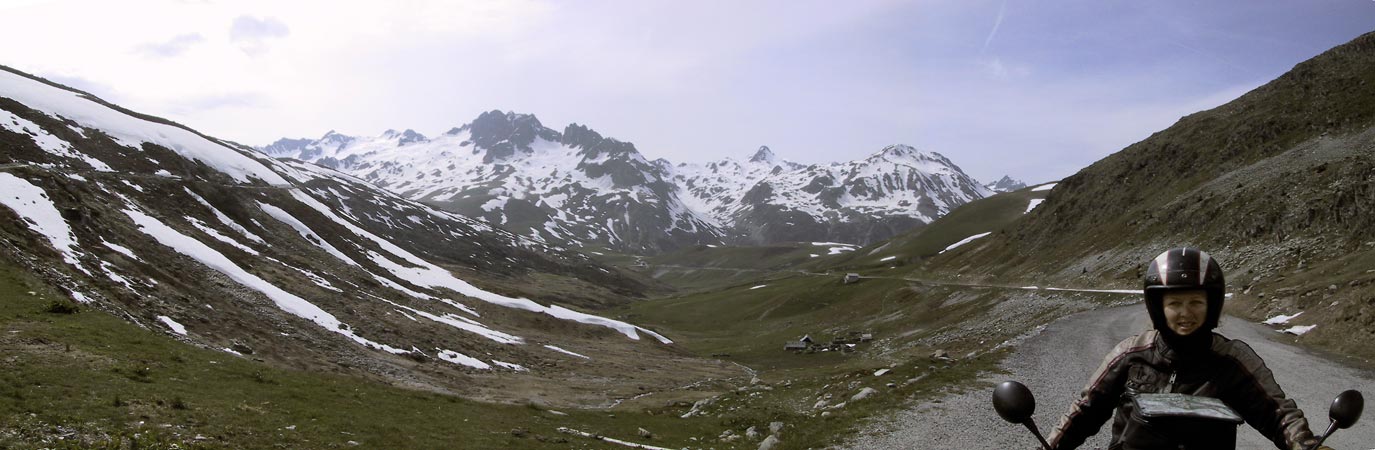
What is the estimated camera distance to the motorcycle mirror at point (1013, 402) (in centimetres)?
554

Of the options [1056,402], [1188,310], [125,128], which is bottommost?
[1056,402]

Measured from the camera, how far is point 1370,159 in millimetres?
54781

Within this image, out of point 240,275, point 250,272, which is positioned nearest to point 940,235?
point 250,272

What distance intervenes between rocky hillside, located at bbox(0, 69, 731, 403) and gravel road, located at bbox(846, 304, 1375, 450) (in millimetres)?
26643

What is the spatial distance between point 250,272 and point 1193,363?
64323 millimetres

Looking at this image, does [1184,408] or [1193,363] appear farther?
[1193,363]

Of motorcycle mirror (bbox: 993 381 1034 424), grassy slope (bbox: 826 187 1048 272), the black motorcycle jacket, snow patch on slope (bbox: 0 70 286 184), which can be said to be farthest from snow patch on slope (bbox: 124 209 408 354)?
grassy slope (bbox: 826 187 1048 272)

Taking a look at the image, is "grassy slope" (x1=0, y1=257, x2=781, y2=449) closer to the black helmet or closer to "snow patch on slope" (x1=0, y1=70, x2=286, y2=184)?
the black helmet

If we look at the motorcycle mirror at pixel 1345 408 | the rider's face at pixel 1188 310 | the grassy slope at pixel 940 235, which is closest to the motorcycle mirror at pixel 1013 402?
the rider's face at pixel 1188 310

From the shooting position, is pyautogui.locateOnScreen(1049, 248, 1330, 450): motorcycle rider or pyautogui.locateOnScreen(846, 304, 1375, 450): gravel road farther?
pyautogui.locateOnScreen(846, 304, 1375, 450): gravel road

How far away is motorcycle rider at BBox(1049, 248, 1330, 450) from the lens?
5398 millimetres

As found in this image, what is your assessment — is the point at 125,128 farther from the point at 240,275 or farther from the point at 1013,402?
the point at 1013,402

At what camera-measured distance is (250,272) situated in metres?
55.1

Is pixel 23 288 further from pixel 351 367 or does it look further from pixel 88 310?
pixel 351 367
